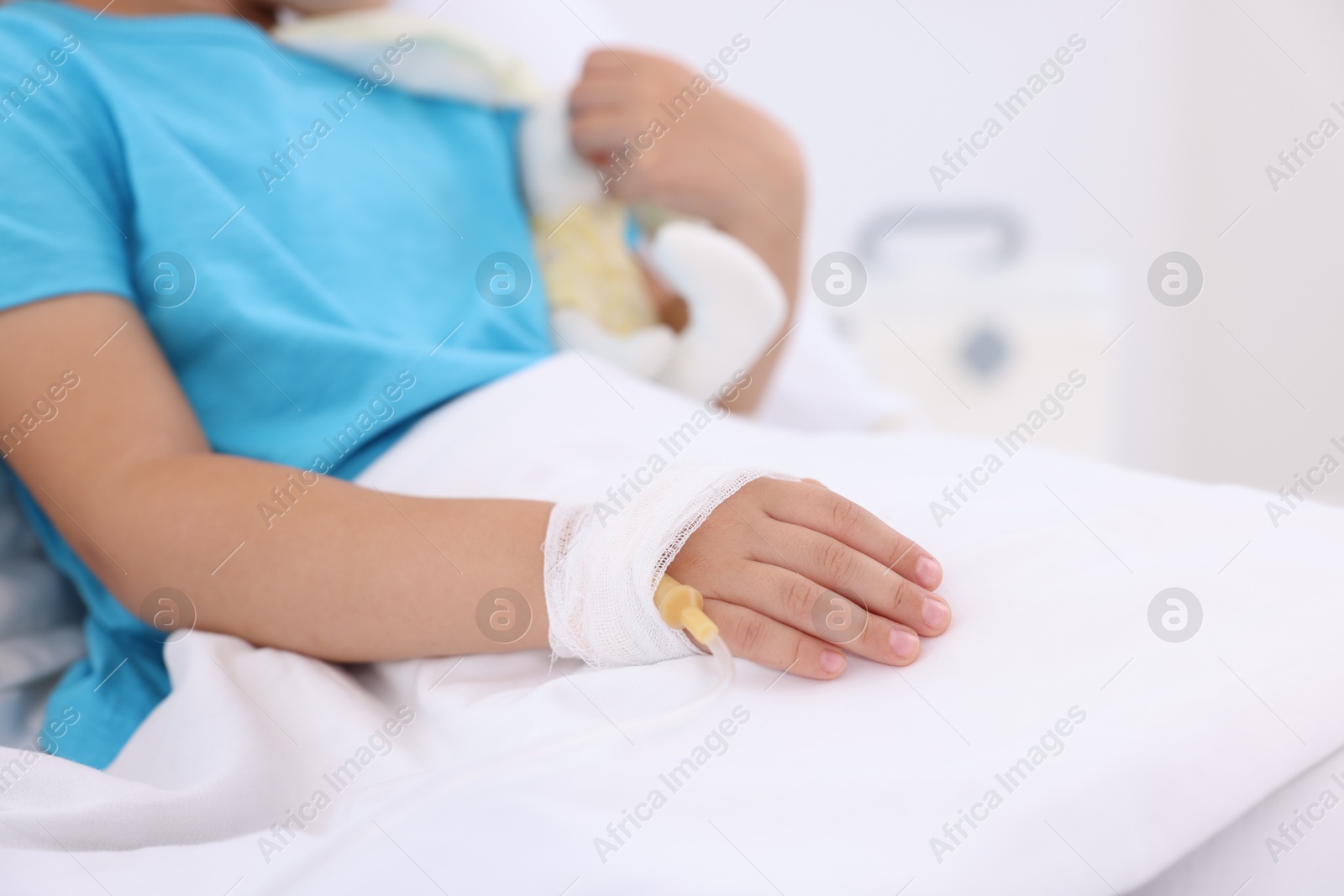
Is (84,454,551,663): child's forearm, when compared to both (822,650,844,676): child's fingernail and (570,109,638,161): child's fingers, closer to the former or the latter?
(822,650,844,676): child's fingernail

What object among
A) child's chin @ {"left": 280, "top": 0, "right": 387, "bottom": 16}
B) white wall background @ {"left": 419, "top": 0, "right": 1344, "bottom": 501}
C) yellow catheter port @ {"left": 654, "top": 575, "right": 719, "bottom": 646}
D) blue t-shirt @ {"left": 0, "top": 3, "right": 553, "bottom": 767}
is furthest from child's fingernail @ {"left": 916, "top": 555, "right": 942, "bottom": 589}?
white wall background @ {"left": 419, "top": 0, "right": 1344, "bottom": 501}

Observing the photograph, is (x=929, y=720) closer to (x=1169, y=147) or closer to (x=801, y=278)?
(x=801, y=278)

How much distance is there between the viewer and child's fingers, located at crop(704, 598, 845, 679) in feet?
1.60

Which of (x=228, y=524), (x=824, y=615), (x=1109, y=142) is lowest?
(x=228, y=524)

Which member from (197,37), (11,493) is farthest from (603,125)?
(11,493)

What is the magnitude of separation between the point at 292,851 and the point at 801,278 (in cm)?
85

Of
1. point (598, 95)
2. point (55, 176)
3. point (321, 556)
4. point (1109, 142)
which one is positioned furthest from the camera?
point (1109, 142)

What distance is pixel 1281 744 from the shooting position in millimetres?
407

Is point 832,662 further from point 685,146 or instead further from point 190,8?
point 190,8

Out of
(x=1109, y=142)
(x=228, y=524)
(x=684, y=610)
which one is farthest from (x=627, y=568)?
(x=1109, y=142)

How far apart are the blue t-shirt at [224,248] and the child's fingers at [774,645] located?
0.31 metres

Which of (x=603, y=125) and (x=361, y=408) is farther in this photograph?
(x=603, y=125)

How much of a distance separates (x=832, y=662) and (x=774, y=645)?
0.03 m

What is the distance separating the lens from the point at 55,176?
705 millimetres
